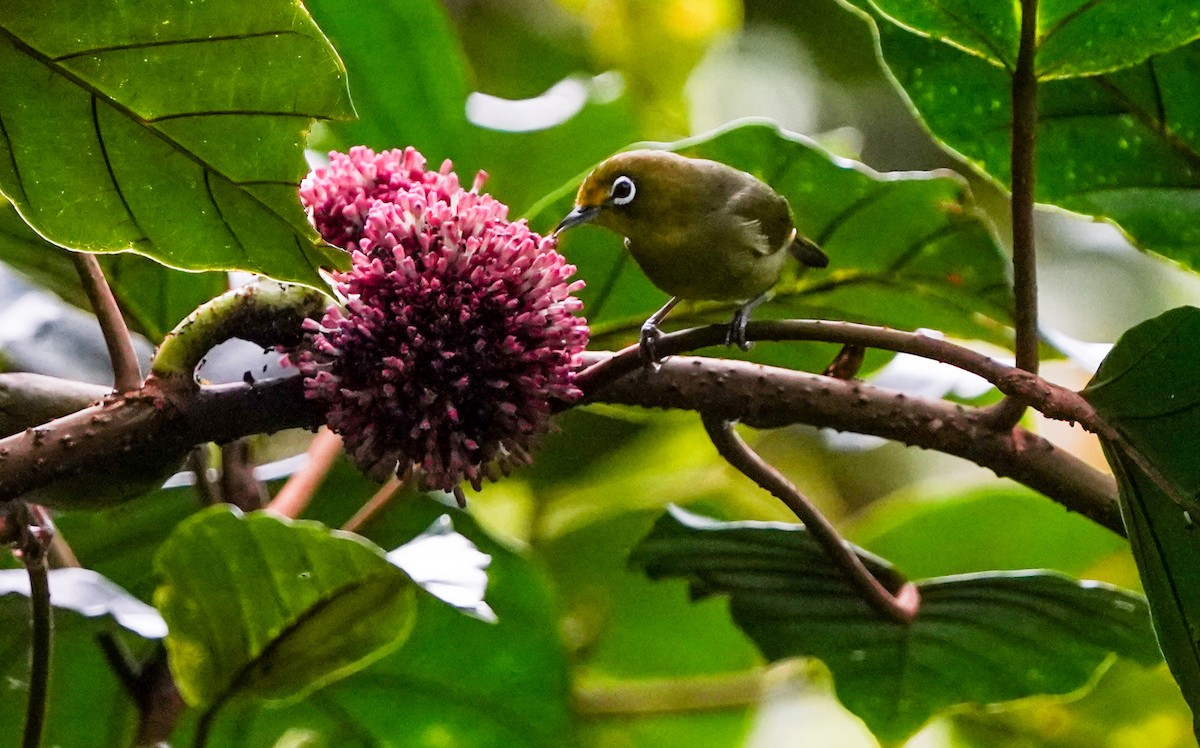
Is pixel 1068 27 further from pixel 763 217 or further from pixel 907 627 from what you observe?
pixel 907 627

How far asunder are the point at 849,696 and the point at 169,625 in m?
0.53

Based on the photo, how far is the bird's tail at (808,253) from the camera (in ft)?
2.81

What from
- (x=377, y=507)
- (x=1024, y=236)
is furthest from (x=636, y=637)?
(x=1024, y=236)

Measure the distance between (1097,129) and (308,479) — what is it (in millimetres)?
696

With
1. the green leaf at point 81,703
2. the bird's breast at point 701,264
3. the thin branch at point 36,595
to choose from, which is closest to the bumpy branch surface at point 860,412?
the bird's breast at point 701,264

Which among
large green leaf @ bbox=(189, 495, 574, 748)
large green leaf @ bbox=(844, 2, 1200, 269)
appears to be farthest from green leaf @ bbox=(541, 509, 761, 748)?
large green leaf @ bbox=(844, 2, 1200, 269)

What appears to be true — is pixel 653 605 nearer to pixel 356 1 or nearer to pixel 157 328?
pixel 157 328

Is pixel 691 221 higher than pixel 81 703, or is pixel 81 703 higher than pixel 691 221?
pixel 691 221

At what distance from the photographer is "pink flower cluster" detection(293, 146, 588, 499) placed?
564 mm

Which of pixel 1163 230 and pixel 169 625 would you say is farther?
pixel 1163 230

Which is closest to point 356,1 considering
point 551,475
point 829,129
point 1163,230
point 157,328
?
point 157,328

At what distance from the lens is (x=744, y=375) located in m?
0.63

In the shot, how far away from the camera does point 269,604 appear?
705mm

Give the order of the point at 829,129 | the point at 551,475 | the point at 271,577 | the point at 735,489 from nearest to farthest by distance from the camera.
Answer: the point at 271,577 → the point at 551,475 → the point at 735,489 → the point at 829,129
